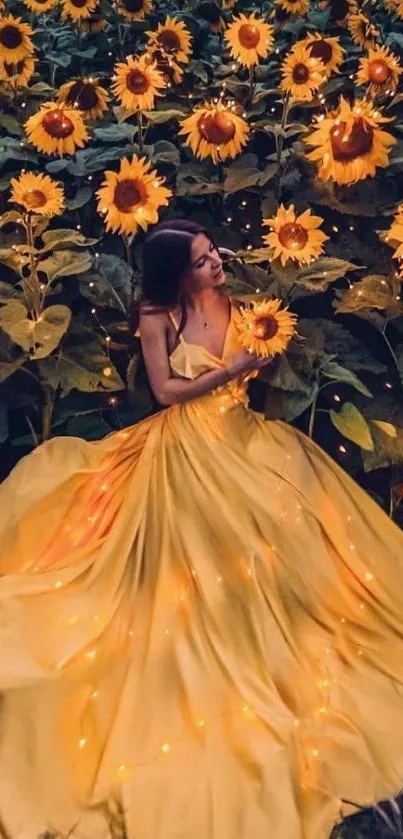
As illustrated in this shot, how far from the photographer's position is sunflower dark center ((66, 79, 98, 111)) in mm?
2068

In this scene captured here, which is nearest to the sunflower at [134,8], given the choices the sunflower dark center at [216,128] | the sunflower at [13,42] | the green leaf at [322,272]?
the sunflower at [13,42]

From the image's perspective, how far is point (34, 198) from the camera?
6.01 ft

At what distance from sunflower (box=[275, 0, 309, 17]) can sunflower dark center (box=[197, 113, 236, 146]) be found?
0.51 metres

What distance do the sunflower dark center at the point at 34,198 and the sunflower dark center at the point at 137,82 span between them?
0.25 metres

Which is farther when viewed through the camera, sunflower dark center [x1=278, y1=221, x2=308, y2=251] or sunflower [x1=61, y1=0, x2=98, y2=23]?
sunflower [x1=61, y1=0, x2=98, y2=23]

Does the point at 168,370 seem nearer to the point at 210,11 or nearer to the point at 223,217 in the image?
the point at 223,217

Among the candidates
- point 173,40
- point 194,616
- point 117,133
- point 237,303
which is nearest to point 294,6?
point 173,40

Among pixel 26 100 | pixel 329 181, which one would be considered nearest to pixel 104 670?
pixel 329 181

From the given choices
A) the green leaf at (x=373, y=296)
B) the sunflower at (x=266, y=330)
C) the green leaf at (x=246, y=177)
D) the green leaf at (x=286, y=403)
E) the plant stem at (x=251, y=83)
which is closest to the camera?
the sunflower at (x=266, y=330)

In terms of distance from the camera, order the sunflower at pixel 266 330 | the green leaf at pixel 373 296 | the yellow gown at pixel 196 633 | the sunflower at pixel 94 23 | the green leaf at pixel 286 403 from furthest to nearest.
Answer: the sunflower at pixel 94 23, the green leaf at pixel 373 296, the green leaf at pixel 286 403, the sunflower at pixel 266 330, the yellow gown at pixel 196 633

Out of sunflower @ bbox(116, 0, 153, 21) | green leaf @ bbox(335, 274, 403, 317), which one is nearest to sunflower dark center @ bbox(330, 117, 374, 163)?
green leaf @ bbox(335, 274, 403, 317)

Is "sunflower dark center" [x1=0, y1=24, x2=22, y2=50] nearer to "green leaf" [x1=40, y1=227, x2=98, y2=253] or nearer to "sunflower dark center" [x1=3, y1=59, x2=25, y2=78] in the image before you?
"sunflower dark center" [x1=3, y1=59, x2=25, y2=78]

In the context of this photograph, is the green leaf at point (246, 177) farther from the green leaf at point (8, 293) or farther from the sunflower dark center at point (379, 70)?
the green leaf at point (8, 293)

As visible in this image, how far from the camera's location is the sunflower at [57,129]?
188cm
